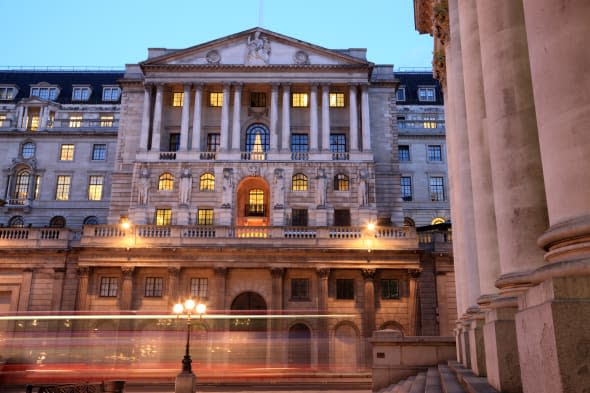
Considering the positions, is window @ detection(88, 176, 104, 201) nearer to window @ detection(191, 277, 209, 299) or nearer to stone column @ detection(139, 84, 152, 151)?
stone column @ detection(139, 84, 152, 151)

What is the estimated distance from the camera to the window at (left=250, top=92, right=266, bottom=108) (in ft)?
183

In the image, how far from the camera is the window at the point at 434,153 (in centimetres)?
6700

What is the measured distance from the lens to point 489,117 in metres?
8.85

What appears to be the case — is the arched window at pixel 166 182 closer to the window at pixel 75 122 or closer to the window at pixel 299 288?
the window at pixel 299 288

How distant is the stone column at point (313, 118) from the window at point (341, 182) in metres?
3.47

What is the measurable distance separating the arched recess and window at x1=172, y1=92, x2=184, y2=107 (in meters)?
10.9

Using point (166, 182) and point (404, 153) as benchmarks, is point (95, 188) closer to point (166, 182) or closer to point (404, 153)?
point (166, 182)

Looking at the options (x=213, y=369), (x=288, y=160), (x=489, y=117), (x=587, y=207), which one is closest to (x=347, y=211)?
(x=288, y=160)

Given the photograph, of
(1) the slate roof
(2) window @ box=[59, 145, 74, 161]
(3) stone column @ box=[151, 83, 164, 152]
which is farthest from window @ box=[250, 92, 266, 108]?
(1) the slate roof

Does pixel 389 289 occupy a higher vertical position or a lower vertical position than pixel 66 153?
lower

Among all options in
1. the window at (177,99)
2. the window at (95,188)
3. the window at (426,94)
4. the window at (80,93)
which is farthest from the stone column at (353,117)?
the window at (80,93)

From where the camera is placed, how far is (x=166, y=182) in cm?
5112

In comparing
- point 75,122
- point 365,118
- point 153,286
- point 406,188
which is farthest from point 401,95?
point 153,286

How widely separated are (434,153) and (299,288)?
31.5 meters
